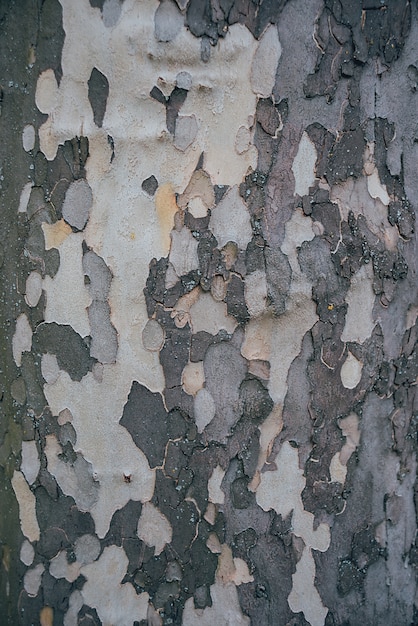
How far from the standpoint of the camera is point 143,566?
128 centimetres

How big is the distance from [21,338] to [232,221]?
0.43 m

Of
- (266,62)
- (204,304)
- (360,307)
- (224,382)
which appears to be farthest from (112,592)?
(266,62)

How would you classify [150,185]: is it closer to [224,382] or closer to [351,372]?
[224,382]

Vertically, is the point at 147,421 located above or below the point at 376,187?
below

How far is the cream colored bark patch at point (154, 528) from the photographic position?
1258 mm

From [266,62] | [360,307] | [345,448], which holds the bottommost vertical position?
[345,448]

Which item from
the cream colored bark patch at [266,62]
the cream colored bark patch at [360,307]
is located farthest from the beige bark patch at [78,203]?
the cream colored bark patch at [360,307]

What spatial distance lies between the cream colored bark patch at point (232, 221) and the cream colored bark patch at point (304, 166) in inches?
4.0

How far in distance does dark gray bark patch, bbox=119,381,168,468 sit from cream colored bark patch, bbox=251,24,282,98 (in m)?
0.54

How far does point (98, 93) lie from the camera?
117 centimetres

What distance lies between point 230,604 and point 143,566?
0.56 ft

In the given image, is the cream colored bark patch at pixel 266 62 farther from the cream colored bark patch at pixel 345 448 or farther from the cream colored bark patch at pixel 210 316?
the cream colored bark patch at pixel 345 448

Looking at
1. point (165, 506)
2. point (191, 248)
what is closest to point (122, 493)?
point (165, 506)

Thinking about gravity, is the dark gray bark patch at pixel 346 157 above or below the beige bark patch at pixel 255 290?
above
